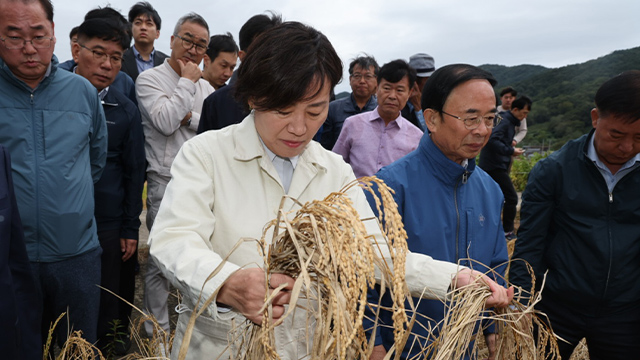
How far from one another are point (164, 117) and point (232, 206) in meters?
2.27

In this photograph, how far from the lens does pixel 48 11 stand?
2.50 meters

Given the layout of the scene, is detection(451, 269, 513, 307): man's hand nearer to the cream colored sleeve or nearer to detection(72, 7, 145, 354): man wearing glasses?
the cream colored sleeve

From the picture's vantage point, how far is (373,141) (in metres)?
4.08

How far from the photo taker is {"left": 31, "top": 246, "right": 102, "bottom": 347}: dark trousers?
245 cm

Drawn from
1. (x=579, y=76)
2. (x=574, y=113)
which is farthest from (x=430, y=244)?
(x=579, y=76)

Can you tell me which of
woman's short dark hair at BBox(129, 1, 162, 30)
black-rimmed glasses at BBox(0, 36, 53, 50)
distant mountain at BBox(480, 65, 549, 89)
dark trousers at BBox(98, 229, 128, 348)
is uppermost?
distant mountain at BBox(480, 65, 549, 89)

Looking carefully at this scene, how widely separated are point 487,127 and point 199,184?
1.31 metres

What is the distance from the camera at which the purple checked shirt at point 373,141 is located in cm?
404

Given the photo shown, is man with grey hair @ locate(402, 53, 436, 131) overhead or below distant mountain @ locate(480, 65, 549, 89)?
below

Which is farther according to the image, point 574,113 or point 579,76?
point 579,76

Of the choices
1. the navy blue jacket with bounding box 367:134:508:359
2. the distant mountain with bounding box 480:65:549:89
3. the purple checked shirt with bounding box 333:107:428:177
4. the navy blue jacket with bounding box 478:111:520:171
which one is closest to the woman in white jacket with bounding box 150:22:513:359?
the navy blue jacket with bounding box 367:134:508:359

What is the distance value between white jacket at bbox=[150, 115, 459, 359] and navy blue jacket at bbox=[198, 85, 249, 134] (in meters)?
1.76

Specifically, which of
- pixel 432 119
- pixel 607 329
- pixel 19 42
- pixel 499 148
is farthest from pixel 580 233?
pixel 499 148

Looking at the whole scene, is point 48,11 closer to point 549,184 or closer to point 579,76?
point 549,184
